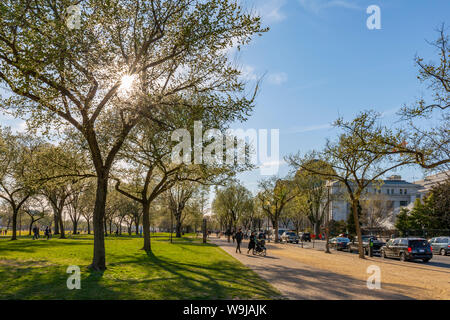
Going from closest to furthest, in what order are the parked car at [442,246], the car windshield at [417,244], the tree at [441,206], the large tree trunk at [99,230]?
the large tree trunk at [99,230]
the car windshield at [417,244]
the parked car at [442,246]
the tree at [441,206]

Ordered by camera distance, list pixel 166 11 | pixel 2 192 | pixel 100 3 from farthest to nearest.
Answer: pixel 2 192 < pixel 166 11 < pixel 100 3

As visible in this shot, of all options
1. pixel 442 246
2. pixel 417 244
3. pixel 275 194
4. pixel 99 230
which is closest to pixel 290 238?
pixel 275 194

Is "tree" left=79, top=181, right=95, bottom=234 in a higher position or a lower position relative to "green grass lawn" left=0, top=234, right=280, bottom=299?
higher

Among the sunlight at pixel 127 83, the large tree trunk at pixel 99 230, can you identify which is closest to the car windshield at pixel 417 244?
the large tree trunk at pixel 99 230

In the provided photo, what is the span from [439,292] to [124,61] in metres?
14.1

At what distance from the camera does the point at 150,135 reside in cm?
1773

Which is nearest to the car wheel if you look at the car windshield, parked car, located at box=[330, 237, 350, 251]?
the car windshield

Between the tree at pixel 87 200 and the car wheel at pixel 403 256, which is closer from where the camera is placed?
the car wheel at pixel 403 256

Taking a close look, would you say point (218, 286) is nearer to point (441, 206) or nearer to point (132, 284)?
point (132, 284)

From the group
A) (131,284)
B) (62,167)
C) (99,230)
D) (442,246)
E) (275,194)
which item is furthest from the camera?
(275,194)

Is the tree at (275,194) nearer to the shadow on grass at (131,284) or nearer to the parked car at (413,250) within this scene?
the parked car at (413,250)

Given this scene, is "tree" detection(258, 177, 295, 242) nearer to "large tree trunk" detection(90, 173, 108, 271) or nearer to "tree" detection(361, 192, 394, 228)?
"tree" detection(361, 192, 394, 228)
